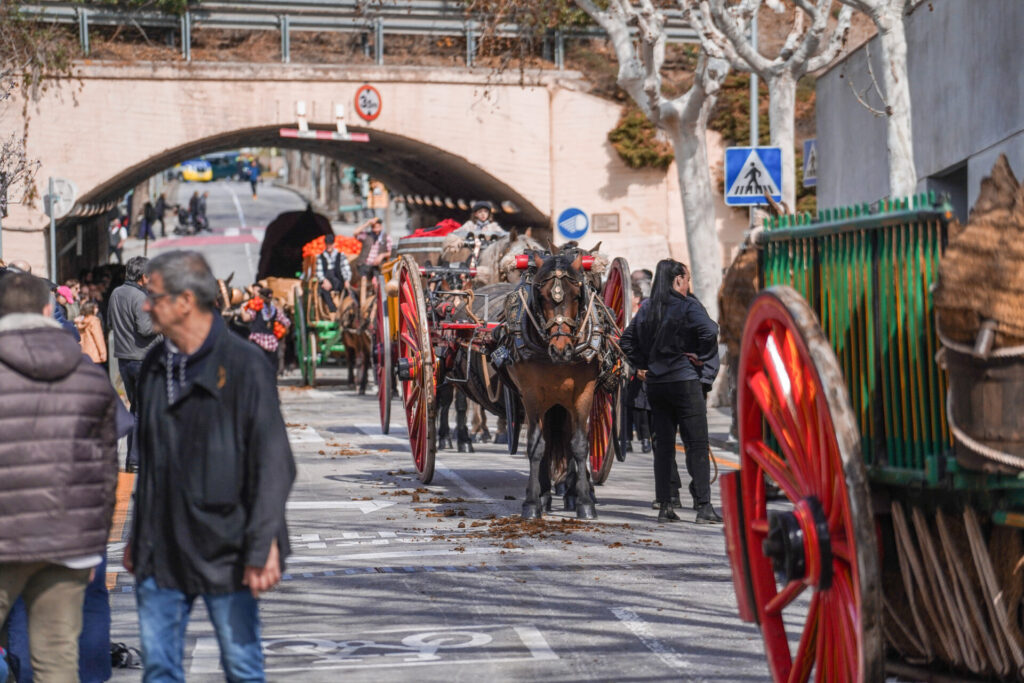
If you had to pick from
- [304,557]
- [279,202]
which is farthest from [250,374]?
[279,202]

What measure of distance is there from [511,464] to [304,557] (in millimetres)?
5498

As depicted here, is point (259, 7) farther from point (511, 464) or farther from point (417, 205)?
point (511, 464)

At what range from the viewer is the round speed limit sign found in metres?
30.9

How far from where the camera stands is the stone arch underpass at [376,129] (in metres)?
30.0

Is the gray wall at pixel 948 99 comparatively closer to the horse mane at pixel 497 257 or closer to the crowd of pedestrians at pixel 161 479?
the horse mane at pixel 497 257

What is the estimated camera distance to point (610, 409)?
42.3 ft

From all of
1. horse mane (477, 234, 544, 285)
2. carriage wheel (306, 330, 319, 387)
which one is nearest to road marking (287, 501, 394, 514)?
horse mane (477, 234, 544, 285)

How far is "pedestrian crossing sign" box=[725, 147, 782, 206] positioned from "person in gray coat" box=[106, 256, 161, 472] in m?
6.81

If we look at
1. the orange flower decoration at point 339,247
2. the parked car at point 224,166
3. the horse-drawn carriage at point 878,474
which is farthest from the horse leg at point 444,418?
the parked car at point 224,166

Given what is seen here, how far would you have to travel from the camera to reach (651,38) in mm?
21156

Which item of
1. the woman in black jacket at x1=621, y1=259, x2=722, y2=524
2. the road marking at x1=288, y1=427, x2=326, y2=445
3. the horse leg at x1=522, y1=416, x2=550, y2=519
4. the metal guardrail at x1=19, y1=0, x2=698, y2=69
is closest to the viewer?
the horse leg at x1=522, y1=416, x2=550, y2=519

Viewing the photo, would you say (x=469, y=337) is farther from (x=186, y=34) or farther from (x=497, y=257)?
(x=186, y=34)

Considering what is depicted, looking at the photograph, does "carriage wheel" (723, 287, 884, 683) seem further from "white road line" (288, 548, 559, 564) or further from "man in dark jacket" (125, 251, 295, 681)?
"white road line" (288, 548, 559, 564)

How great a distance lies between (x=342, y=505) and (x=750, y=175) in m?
7.52
